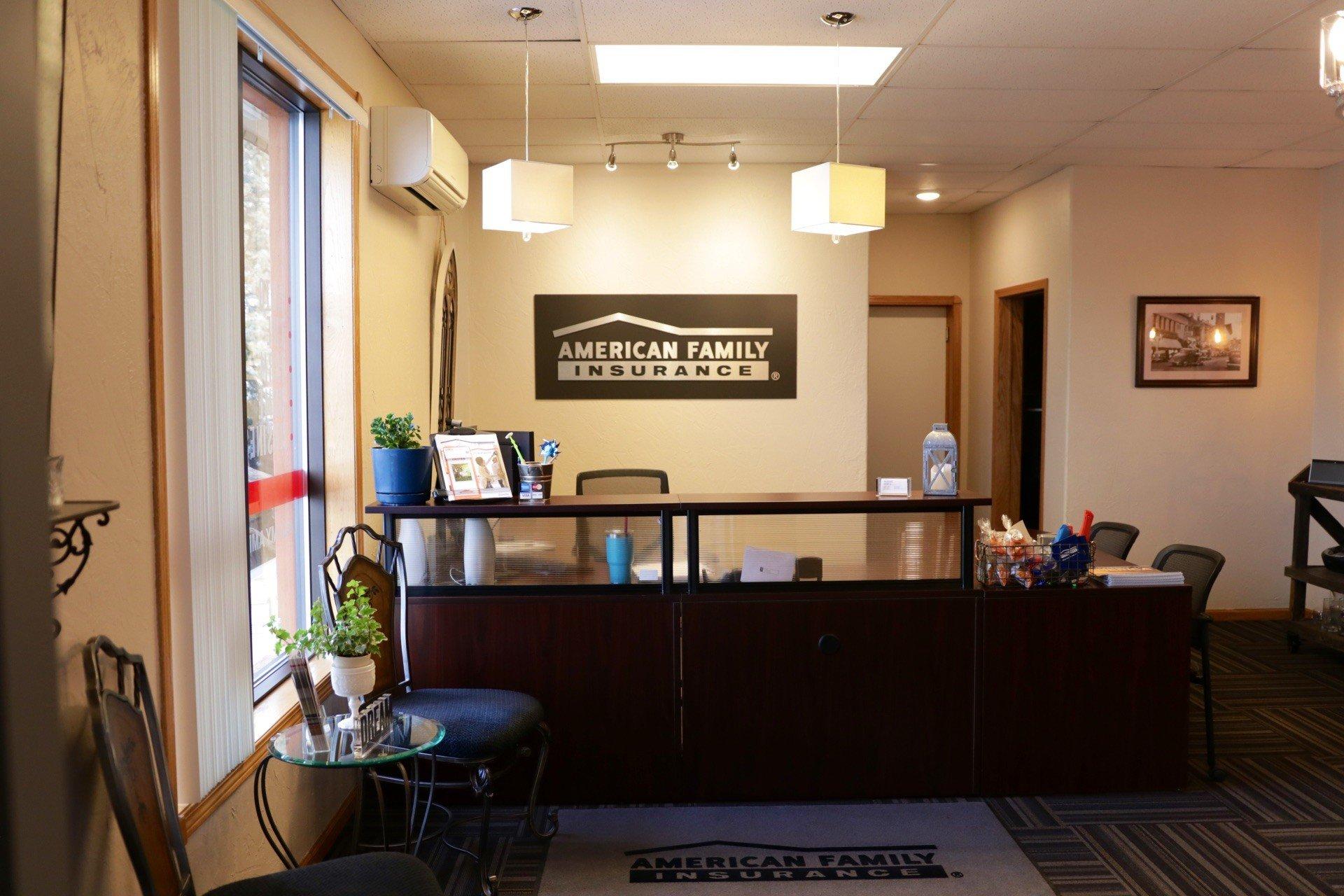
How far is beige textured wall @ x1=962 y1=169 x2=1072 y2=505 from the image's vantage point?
20.2ft

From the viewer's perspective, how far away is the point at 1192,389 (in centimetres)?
614

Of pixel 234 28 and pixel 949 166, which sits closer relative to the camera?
pixel 234 28

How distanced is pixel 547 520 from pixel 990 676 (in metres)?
1.59

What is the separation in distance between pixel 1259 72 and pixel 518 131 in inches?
130

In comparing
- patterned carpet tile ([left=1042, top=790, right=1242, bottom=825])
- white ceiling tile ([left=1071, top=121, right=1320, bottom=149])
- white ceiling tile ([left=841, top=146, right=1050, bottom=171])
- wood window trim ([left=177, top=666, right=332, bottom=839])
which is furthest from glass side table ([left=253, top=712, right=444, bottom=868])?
white ceiling tile ([left=1071, top=121, right=1320, bottom=149])

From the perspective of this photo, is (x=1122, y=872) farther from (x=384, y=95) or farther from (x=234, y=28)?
(x=384, y=95)

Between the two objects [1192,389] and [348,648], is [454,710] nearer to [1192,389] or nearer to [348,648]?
[348,648]

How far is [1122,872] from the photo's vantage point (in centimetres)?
302

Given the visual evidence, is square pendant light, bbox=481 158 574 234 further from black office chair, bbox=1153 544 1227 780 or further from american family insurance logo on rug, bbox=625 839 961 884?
black office chair, bbox=1153 544 1227 780

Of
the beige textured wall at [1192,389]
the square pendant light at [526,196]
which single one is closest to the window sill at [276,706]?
the square pendant light at [526,196]

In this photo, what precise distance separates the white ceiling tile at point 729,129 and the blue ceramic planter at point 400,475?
7.62 ft

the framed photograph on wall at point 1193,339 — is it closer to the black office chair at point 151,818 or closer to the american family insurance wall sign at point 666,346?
the american family insurance wall sign at point 666,346

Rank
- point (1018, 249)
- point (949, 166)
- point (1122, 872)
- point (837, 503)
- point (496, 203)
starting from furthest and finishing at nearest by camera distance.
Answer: point (1018, 249), point (949, 166), point (496, 203), point (837, 503), point (1122, 872)

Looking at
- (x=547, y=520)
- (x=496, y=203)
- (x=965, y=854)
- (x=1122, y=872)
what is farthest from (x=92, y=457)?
(x=1122, y=872)
